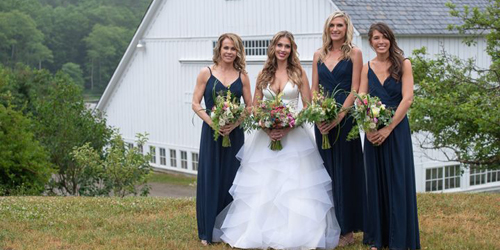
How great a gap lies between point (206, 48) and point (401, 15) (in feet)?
28.4

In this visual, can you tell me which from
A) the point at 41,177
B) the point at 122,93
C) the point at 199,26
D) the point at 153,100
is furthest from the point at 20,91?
the point at 41,177

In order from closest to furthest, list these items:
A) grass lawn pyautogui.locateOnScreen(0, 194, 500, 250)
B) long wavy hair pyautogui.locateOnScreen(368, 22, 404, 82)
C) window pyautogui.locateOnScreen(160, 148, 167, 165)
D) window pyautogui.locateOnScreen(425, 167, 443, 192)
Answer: long wavy hair pyautogui.locateOnScreen(368, 22, 404, 82)
grass lawn pyautogui.locateOnScreen(0, 194, 500, 250)
window pyautogui.locateOnScreen(425, 167, 443, 192)
window pyautogui.locateOnScreen(160, 148, 167, 165)

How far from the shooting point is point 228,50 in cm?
796

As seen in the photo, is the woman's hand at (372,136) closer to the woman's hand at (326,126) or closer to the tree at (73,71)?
the woman's hand at (326,126)

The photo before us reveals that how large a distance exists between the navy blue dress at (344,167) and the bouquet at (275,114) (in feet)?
1.27

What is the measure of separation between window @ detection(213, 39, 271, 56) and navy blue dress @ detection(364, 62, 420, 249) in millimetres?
18570

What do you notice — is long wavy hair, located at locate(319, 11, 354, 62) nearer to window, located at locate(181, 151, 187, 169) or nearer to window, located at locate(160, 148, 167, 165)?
window, located at locate(181, 151, 187, 169)

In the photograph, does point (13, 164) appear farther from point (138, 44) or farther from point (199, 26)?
point (138, 44)

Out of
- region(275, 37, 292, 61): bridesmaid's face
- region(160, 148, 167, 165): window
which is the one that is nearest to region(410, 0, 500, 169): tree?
region(275, 37, 292, 61): bridesmaid's face

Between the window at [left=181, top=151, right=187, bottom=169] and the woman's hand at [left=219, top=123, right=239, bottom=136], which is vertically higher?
the woman's hand at [left=219, top=123, right=239, bottom=136]

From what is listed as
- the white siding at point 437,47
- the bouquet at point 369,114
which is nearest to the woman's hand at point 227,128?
the bouquet at point 369,114

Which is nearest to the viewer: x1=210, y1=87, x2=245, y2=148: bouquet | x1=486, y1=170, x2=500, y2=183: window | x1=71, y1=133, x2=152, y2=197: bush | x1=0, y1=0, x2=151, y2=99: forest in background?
x1=210, y1=87, x2=245, y2=148: bouquet

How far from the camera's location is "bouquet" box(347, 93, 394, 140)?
709 cm

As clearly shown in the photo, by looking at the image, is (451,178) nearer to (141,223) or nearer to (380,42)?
(141,223)
